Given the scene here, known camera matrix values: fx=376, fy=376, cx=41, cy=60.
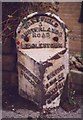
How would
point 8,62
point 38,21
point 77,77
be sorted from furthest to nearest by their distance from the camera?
point 8,62 < point 77,77 < point 38,21

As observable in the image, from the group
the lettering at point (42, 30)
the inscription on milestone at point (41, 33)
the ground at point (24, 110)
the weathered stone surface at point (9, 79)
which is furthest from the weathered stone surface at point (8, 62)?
the lettering at point (42, 30)

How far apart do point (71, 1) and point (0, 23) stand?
1778 mm

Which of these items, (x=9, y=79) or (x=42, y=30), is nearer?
(x=42, y=30)

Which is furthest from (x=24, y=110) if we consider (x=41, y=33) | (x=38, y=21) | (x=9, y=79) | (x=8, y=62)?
(x=38, y=21)

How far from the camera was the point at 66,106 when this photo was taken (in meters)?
5.53

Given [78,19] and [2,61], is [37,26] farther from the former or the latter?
[78,19]

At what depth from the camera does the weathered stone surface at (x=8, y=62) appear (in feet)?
20.0

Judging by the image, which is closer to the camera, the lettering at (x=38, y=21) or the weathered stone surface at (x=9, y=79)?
the lettering at (x=38, y=21)

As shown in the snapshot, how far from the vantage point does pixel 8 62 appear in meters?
6.12

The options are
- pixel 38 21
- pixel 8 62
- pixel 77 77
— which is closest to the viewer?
pixel 38 21

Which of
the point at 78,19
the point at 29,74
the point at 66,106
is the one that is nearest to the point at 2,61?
the point at 29,74

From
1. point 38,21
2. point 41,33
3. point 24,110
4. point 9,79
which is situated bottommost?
point 24,110

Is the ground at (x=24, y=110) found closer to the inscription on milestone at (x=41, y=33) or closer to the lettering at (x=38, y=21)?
the inscription on milestone at (x=41, y=33)

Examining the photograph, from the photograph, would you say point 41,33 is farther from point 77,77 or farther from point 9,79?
point 9,79
